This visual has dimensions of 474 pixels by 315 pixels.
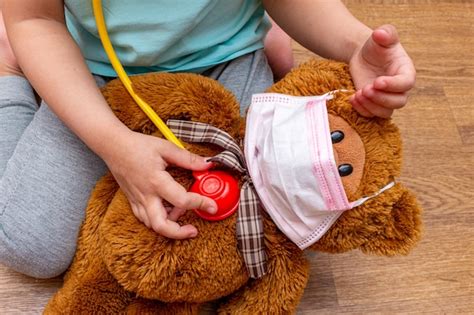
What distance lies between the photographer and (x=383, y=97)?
0.53m

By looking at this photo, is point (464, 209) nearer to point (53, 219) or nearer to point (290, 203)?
point (290, 203)

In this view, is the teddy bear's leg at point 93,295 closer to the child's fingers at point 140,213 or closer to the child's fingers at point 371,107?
the child's fingers at point 140,213

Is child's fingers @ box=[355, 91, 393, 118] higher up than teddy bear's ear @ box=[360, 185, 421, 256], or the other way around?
child's fingers @ box=[355, 91, 393, 118]

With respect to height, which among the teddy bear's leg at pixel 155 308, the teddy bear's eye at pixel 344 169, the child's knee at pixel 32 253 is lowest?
the teddy bear's leg at pixel 155 308

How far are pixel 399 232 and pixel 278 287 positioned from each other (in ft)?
0.48

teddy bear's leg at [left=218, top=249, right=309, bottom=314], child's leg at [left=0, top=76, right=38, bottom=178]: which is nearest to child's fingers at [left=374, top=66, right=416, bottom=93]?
teddy bear's leg at [left=218, top=249, right=309, bottom=314]

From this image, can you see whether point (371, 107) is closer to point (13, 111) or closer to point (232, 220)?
point (232, 220)

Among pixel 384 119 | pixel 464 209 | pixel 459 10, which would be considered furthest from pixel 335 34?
pixel 459 10

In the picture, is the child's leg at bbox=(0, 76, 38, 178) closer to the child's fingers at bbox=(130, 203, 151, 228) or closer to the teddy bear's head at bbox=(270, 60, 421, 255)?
the child's fingers at bbox=(130, 203, 151, 228)

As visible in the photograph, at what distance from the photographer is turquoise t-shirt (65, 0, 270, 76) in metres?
0.67

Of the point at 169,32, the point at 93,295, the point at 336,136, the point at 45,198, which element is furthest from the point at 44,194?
the point at 336,136

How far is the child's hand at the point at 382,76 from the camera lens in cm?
53

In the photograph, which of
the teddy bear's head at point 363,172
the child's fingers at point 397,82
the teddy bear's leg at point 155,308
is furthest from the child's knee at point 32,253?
the child's fingers at point 397,82

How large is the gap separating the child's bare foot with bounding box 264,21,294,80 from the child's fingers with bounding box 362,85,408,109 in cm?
39
